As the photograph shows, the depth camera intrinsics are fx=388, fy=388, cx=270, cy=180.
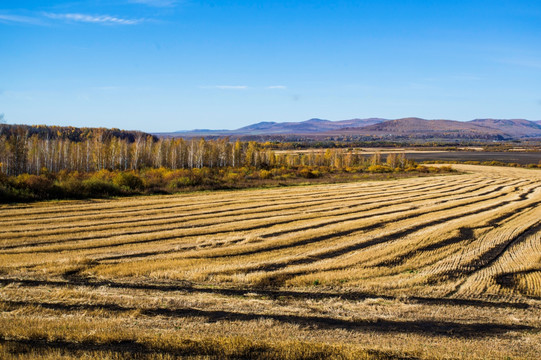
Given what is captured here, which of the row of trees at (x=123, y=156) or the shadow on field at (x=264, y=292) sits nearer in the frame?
the shadow on field at (x=264, y=292)

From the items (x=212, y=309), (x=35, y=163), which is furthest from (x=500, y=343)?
(x=35, y=163)

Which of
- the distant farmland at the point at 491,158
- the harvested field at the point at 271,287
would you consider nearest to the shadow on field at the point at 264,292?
the harvested field at the point at 271,287

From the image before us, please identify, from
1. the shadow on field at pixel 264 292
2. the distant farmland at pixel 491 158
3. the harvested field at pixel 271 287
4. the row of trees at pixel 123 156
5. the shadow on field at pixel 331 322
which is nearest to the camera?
the harvested field at pixel 271 287

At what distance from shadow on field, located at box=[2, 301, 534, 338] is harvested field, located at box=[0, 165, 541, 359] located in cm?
5

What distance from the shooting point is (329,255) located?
17.0m

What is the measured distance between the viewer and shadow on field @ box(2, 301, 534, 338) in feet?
31.4

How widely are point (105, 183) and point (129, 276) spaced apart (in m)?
28.5

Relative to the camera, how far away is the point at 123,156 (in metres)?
82.8

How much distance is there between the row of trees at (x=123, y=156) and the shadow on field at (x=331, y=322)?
56.6m

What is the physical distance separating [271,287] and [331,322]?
3271 mm

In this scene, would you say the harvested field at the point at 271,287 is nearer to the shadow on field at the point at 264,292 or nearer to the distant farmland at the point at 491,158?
the shadow on field at the point at 264,292

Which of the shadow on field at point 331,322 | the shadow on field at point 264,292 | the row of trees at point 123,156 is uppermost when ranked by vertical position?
the row of trees at point 123,156

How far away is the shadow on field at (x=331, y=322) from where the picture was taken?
9.59m

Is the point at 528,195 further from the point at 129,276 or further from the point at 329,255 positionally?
the point at 129,276
